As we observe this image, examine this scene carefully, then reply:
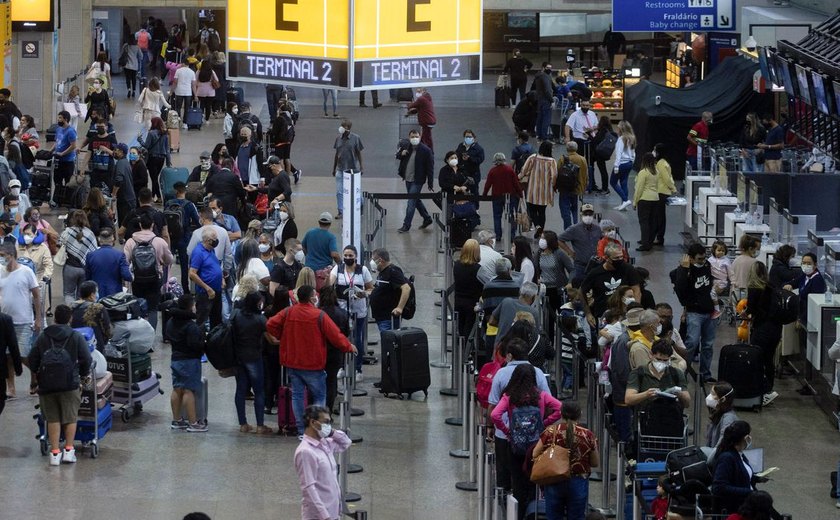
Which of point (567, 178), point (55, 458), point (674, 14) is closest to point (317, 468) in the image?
point (55, 458)

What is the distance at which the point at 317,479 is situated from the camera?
1073cm

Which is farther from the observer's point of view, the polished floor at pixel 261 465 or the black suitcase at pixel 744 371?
the black suitcase at pixel 744 371

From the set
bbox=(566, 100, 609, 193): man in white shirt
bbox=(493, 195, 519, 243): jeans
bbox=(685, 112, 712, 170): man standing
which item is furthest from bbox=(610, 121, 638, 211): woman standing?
bbox=(493, 195, 519, 243): jeans

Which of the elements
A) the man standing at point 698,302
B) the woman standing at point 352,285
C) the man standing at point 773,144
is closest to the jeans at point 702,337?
the man standing at point 698,302

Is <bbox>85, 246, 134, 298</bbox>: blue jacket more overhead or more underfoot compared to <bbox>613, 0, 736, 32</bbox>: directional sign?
more underfoot

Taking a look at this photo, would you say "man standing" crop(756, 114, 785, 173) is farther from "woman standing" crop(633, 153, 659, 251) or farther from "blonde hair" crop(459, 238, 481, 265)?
"blonde hair" crop(459, 238, 481, 265)

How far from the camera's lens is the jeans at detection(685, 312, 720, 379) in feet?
52.7

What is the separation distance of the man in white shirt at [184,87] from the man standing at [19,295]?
59.2ft

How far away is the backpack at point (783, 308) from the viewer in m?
15.8

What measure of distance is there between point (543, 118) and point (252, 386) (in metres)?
18.5

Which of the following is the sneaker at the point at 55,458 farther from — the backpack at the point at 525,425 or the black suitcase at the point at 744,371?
the black suitcase at the point at 744,371

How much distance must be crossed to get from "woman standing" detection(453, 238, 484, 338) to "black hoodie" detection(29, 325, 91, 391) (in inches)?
169

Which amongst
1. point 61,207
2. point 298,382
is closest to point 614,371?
point 298,382

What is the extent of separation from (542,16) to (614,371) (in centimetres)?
3551
